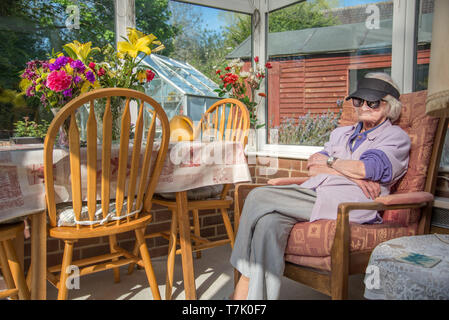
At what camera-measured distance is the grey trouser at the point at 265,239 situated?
63.8 inches

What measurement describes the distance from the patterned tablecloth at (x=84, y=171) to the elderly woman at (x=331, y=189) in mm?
277

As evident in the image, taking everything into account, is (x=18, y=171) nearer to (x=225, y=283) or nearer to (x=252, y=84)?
(x=225, y=283)

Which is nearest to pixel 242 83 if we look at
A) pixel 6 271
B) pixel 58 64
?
pixel 58 64

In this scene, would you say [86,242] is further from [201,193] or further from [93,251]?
[201,193]

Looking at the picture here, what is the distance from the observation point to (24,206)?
1.53 metres

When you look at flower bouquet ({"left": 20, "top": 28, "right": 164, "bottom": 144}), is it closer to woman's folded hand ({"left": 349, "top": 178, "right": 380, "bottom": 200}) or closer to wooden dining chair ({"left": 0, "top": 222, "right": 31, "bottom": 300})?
wooden dining chair ({"left": 0, "top": 222, "right": 31, "bottom": 300})

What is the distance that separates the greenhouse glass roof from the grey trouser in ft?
5.35

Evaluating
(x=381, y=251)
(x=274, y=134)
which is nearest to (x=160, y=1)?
(x=274, y=134)

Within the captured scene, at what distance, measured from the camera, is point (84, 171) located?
1.68 m

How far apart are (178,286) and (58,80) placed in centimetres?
138

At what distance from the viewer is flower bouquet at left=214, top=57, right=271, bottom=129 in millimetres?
3262
